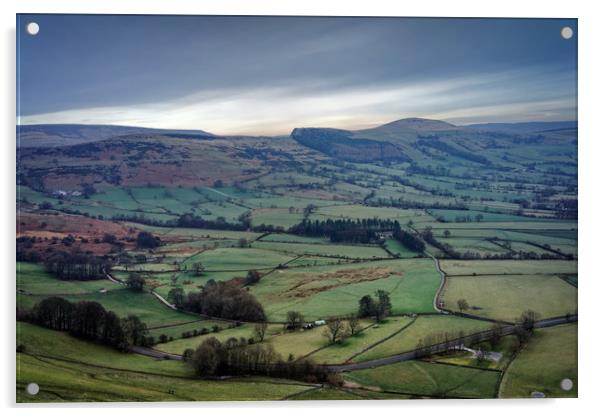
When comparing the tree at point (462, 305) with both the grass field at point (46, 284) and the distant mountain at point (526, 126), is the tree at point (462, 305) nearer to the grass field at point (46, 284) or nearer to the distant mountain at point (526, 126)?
the distant mountain at point (526, 126)

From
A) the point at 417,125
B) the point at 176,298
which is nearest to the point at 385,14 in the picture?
the point at 417,125

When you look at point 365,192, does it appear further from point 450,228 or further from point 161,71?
point 161,71

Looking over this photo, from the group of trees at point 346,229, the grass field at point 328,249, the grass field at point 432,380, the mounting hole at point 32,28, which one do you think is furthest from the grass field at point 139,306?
the mounting hole at point 32,28

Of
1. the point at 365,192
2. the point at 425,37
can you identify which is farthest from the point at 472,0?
the point at 365,192

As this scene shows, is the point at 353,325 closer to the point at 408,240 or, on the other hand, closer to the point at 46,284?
the point at 408,240

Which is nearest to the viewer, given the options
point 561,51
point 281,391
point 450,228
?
point 281,391
